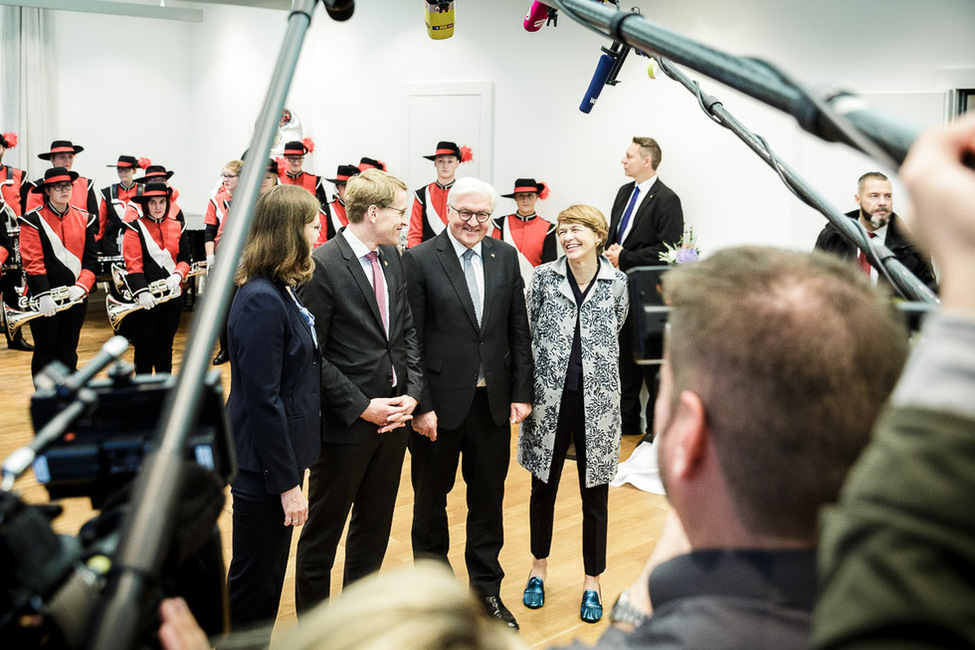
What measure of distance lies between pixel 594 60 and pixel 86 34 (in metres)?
7.26

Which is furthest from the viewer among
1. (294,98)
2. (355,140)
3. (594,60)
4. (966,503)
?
(294,98)

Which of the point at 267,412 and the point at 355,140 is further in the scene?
the point at 355,140

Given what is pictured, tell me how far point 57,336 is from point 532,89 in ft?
14.3

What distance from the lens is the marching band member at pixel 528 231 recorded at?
6.74 meters

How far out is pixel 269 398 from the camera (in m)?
2.33

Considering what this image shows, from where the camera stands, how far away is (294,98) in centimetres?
968

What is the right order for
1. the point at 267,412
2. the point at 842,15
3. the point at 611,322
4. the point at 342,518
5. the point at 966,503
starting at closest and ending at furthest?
the point at 966,503, the point at 267,412, the point at 342,518, the point at 611,322, the point at 842,15

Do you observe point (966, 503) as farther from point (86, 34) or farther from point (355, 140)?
point (86, 34)

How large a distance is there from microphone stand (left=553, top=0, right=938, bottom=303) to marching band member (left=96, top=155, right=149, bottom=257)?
7.88 meters

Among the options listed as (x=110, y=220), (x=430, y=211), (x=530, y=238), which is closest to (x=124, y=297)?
(x=110, y=220)

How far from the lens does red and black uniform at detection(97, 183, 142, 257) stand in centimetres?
813

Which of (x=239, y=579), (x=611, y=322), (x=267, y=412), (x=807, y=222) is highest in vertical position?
(x=807, y=222)

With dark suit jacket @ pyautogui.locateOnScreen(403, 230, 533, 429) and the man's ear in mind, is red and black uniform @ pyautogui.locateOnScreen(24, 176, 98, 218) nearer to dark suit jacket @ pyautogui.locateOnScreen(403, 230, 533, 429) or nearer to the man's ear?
dark suit jacket @ pyautogui.locateOnScreen(403, 230, 533, 429)

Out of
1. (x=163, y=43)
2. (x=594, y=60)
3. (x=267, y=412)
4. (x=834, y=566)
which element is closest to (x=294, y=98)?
(x=163, y=43)
